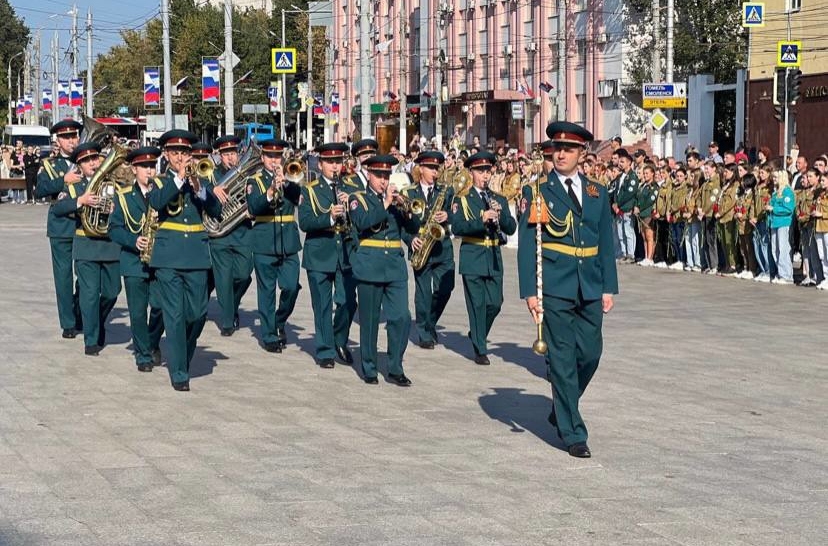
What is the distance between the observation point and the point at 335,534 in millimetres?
7512

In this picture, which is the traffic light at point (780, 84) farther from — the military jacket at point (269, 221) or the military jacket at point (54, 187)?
the military jacket at point (54, 187)

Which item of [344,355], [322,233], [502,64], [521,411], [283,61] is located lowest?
[521,411]

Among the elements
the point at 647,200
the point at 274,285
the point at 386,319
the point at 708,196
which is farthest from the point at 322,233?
the point at 647,200

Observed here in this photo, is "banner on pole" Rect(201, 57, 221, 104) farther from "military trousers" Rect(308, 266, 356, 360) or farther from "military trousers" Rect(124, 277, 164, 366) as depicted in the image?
"military trousers" Rect(124, 277, 164, 366)

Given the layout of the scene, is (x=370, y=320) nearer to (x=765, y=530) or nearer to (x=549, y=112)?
(x=765, y=530)

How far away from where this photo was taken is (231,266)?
50.9 feet

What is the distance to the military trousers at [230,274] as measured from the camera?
15.5 m

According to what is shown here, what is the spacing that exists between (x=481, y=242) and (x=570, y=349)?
4.61 meters

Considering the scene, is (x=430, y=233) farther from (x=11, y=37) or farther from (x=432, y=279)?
(x=11, y=37)

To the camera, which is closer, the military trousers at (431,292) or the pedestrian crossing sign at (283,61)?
the military trousers at (431,292)

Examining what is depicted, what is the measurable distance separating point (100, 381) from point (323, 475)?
4115 millimetres

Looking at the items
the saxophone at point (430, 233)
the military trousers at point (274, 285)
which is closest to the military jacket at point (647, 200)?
the saxophone at point (430, 233)

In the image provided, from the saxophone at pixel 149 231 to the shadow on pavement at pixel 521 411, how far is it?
9.45 feet

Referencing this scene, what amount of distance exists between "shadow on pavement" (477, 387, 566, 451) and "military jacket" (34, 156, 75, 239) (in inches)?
199
